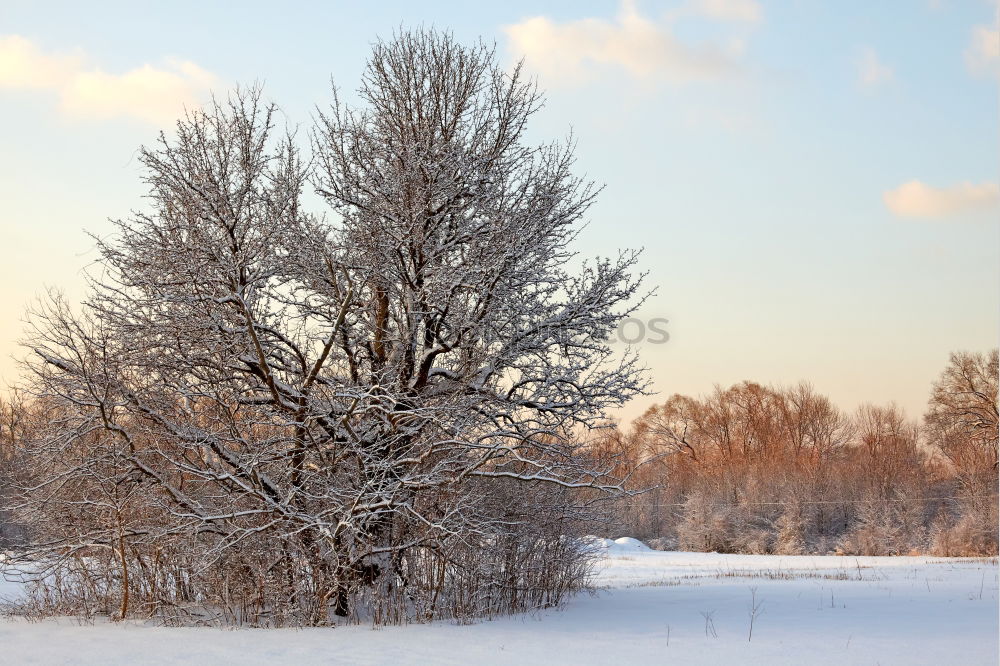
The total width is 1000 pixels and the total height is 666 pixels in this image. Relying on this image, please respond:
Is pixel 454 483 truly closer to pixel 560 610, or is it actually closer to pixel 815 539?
pixel 560 610

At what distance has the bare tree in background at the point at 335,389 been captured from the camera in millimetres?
11680

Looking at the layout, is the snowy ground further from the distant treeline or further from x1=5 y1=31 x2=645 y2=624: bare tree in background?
the distant treeline

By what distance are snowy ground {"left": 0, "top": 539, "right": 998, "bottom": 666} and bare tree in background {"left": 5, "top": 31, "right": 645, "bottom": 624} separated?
3.25 ft

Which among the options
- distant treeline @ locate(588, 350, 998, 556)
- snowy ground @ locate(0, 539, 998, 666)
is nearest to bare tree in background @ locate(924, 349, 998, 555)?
distant treeline @ locate(588, 350, 998, 556)

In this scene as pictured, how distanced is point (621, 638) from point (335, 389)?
4800 millimetres

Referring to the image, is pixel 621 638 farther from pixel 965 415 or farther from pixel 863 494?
pixel 965 415

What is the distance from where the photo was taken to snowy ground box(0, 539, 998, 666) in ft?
A: 30.1

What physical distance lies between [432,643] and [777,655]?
377cm

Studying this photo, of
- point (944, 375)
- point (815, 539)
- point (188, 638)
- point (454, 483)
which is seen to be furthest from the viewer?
point (944, 375)

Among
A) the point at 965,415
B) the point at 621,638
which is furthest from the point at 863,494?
the point at 621,638

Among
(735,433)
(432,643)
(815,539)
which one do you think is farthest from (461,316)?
(735,433)

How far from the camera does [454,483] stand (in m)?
12.1

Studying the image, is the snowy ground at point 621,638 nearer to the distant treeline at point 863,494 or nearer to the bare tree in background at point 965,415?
the distant treeline at point 863,494

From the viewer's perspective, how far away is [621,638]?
10.6 m
